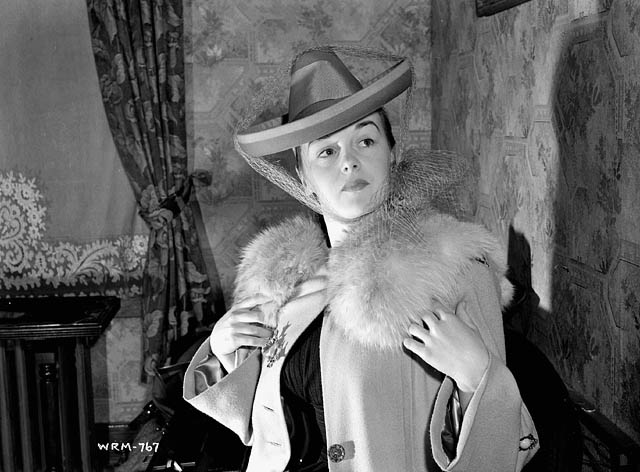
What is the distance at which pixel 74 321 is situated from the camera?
2910mm

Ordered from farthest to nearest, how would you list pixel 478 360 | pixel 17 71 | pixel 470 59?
pixel 17 71, pixel 470 59, pixel 478 360

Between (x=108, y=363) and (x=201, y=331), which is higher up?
(x=201, y=331)

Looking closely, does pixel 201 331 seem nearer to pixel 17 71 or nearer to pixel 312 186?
pixel 17 71

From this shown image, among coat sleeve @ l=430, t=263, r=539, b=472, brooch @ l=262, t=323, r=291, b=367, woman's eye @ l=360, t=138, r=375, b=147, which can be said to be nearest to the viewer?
coat sleeve @ l=430, t=263, r=539, b=472

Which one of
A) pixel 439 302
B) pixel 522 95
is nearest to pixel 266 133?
pixel 439 302

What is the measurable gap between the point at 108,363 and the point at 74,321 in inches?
23.3

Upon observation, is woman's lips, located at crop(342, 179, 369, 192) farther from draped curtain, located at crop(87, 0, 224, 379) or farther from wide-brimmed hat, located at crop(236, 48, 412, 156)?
draped curtain, located at crop(87, 0, 224, 379)

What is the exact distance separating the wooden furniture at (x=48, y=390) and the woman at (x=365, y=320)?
1.43 meters

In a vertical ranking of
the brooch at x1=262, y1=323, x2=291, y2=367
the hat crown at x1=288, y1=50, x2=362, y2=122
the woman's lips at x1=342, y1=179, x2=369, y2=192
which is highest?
the hat crown at x1=288, y1=50, x2=362, y2=122

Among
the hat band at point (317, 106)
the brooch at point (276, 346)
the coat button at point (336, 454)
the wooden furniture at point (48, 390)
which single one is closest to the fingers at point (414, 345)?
the coat button at point (336, 454)

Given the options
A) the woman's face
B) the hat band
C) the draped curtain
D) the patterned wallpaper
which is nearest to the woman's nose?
the woman's face

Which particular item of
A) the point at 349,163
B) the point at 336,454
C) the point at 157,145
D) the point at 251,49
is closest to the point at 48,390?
the point at 157,145

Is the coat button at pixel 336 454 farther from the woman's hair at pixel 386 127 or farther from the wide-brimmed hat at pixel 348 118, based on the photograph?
the woman's hair at pixel 386 127

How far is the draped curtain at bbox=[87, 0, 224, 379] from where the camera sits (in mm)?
3150
